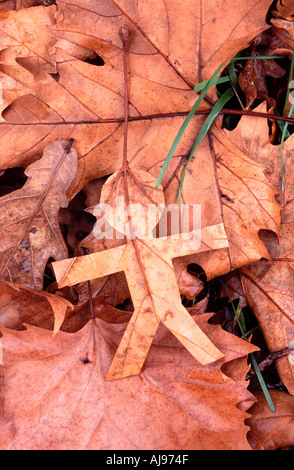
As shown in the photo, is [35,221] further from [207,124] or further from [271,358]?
[271,358]

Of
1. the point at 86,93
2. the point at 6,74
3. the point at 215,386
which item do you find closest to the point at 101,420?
the point at 215,386

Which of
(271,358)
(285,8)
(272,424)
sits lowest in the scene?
(272,424)

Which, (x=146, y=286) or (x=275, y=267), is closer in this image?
(x=146, y=286)

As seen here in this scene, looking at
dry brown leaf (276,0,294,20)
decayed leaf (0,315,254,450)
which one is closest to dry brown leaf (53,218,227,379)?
decayed leaf (0,315,254,450)

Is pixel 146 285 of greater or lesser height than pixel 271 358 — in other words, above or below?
above

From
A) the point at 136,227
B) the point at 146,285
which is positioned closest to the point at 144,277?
the point at 146,285

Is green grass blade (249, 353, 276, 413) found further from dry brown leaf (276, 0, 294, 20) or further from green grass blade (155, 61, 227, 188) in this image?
dry brown leaf (276, 0, 294, 20)
